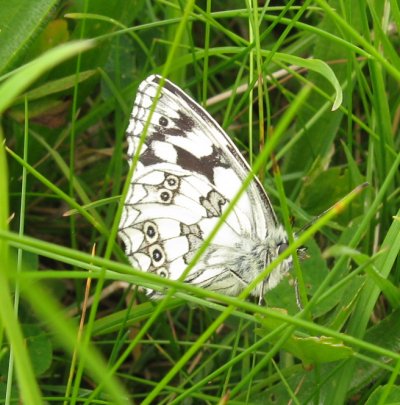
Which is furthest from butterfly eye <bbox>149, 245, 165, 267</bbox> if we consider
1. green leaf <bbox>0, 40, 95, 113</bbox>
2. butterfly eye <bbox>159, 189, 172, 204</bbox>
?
green leaf <bbox>0, 40, 95, 113</bbox>

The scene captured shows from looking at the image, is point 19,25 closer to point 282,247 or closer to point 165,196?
point 165,196

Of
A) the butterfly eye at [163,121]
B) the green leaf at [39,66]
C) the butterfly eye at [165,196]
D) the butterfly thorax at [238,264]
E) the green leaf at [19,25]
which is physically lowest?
the butterfly thorax at [238,264]

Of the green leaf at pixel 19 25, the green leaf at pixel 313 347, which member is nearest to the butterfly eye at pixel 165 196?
the green leaf at pixel 19 25

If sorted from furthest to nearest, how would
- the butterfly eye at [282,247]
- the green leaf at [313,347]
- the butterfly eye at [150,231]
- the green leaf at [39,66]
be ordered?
the butterfly eye at [150,231] < the butterfly eye at [282,247] < the green leaf at [313,347] < the green leaf at [39,66]

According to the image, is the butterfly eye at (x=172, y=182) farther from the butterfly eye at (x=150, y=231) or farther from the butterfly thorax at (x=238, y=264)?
the butterfly thorax at (x=238, y=264)

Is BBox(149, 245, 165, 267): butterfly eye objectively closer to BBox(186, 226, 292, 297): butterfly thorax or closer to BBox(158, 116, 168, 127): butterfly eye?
BBox(186, 226, 292, 297): butterfly thorax

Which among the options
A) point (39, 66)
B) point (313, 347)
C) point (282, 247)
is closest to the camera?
point (39, 66)

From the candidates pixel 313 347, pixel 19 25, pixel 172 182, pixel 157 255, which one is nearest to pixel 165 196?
pixel 172 182
